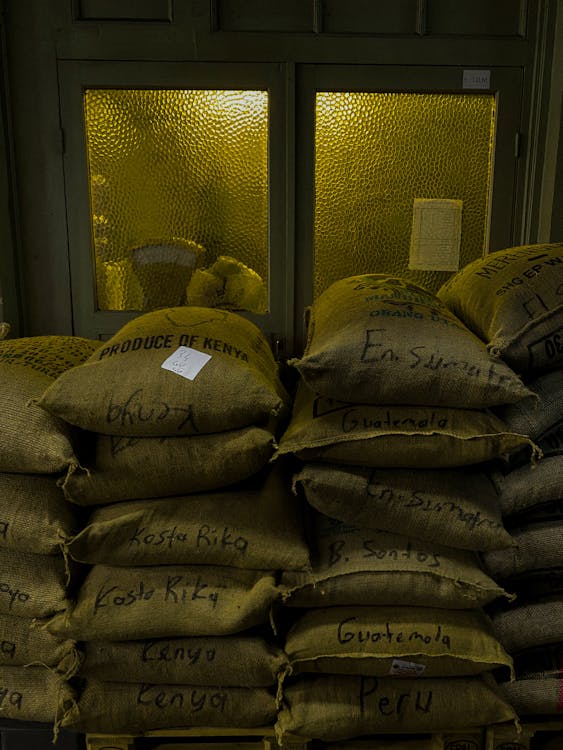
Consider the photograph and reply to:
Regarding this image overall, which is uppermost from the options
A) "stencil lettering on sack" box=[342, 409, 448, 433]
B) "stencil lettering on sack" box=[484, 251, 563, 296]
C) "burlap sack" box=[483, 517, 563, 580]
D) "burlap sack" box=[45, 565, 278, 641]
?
"stencil lettering on sack" box=[484, 251, 563, 296]

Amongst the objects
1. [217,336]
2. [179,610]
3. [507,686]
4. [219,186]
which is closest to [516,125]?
[219,186]

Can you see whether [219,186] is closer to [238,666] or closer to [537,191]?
[537,191]

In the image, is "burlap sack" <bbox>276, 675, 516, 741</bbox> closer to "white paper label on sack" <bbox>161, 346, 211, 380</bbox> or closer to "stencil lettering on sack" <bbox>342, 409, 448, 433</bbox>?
"stencil lettering on sack" <bbox>342, 409, 448, 433</bbox>

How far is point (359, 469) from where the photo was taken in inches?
46.7

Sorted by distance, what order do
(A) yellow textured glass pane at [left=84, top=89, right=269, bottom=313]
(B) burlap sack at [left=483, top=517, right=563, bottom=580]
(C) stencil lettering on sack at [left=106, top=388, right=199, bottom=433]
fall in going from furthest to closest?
Answer: (A) yellow textured glass pane at [left=84, top=89, right=269, bottom=313], (B) burlap sack at [left=483, top=517, right=563, bottom=580], (C) stencil lettering on sack at [left=106, top=388, right=199, bottom=433]

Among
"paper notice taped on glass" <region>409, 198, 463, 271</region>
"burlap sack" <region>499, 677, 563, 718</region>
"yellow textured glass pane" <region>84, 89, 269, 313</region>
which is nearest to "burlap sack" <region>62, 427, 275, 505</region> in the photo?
"burlap sack" <region>499, 677, 563, 718</region>

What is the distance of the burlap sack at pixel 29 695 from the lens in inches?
49.1

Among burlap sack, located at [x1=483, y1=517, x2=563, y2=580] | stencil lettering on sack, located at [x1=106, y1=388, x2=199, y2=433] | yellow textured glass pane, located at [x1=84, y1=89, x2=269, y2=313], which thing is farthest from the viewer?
yellow textured glass pane, located at [x1=84, y1=89, x2=269, y2=313]

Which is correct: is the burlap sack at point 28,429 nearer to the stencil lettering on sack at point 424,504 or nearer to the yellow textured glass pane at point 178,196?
the stencil lettering on sack at point 424,504

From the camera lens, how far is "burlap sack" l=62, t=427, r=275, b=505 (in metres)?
1.15

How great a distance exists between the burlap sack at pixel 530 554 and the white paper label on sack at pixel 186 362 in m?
0.73

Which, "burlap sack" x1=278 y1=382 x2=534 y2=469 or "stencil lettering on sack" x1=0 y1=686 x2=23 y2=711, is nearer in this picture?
"burlap sack" x1=278 y1=382 x2=534 y2=469

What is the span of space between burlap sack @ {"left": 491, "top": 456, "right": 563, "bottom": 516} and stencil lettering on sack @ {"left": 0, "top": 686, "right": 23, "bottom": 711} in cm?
111

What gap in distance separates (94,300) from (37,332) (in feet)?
0.90
